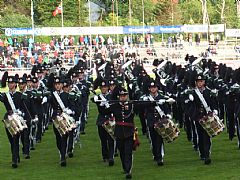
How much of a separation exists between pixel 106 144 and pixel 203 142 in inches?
92.3

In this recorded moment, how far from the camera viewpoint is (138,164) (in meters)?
15.9

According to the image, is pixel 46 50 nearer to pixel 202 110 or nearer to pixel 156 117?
pixel 156 117

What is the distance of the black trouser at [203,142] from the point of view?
50.1ft

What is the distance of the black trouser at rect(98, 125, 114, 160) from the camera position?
1595cm

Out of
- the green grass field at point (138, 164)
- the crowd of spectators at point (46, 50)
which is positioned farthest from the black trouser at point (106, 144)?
the crowd of spectators at point (46, 50)

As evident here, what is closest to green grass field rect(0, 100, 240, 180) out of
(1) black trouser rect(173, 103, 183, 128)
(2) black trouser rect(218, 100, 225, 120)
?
(2) black trouser rect(218, 100, 225, 120)

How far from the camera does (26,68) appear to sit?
48.5 meters

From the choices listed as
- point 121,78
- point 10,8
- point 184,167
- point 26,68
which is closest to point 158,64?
point 121,78

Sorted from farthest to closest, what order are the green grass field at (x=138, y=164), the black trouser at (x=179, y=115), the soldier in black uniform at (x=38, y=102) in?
the black trouser at (x=179, y=115) → the soldier in black uniform at (x=38, y=102) → the green grass field at (x=138, y=164)

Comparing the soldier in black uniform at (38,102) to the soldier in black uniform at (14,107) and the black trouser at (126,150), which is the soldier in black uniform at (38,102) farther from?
the black trouser at (126,150)

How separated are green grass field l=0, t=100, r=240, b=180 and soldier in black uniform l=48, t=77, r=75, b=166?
377 mm

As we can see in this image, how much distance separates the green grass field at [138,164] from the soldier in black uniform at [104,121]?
22 cm

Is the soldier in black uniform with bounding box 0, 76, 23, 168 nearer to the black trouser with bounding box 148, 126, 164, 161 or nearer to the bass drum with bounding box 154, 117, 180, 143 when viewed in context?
the black trouser with bounding box 148, 126, 164, 161

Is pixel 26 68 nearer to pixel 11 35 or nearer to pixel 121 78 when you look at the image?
pixel 11 35
